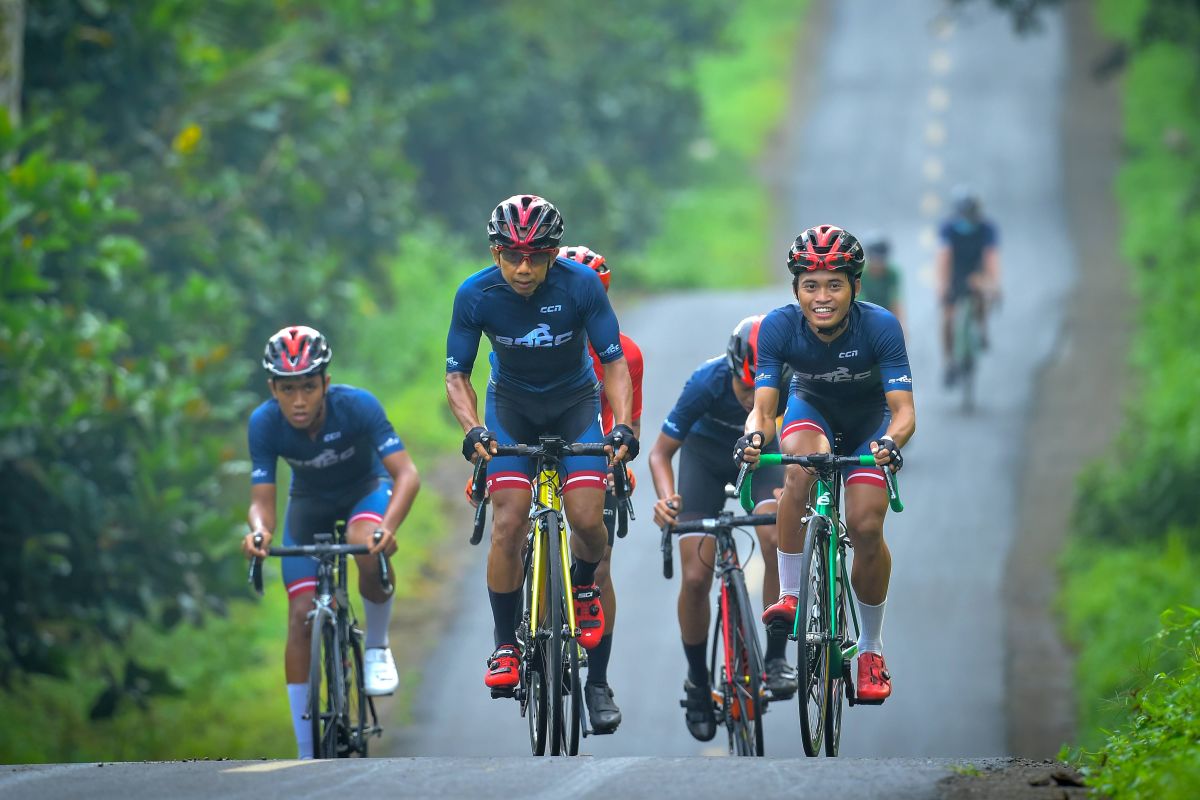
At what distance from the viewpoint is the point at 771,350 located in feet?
29.8

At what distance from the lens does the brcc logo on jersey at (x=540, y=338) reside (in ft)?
30.3

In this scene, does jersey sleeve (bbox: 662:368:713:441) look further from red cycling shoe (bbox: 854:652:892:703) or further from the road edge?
the road edge

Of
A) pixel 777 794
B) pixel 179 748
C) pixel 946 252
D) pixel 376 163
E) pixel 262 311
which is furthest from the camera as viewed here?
pixel 376 163

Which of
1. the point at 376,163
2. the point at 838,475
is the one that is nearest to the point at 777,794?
the point at 838,475

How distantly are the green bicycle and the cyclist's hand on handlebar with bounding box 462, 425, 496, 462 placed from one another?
4.19 feet

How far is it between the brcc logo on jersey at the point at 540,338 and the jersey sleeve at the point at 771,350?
0.99 m

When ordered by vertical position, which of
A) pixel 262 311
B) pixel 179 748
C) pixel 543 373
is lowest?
pixel 179 748

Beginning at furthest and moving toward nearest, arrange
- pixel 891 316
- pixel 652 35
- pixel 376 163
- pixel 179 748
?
pixel 652 35, pixel 376 163, pixel 179 748, pixel 891 316

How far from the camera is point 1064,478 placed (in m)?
20.8

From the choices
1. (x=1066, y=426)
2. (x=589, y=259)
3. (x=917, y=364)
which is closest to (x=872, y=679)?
(x=589, y=259)

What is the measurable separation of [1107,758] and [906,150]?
1210 inches

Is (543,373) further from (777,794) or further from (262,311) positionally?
(262,311)

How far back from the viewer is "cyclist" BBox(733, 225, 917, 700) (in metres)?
8.93

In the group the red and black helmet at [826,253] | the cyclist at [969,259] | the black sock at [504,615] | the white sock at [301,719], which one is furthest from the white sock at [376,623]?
the cyclist at [969,259]
